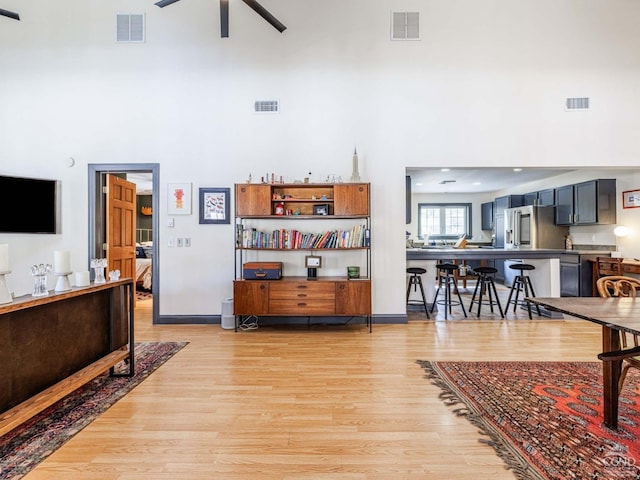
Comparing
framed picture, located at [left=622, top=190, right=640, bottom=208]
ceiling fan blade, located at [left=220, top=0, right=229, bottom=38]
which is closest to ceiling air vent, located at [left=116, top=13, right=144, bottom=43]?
ceiling fan blade, located at [left=220, top=0, right=229, bottom=38]

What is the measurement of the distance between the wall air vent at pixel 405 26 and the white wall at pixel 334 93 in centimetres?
9

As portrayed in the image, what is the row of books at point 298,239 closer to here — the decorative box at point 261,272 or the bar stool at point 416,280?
the decorative box at point 261,272

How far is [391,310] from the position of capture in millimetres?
4422

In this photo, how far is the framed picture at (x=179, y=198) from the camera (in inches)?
173

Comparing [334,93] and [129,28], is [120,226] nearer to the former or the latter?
[129,28]

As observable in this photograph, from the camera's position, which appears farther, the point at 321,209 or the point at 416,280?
the point at 416,280

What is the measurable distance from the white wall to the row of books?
1.13 feet

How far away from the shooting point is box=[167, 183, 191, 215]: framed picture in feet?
14.4

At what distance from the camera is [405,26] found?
173 inches

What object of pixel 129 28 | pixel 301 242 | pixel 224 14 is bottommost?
pixel 301 242

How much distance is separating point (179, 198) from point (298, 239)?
169cm

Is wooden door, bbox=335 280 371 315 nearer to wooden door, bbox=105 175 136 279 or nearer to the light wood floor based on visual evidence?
the light wood floor

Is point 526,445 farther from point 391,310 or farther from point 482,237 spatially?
point 482,237

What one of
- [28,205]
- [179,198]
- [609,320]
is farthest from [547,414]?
[28,205]
